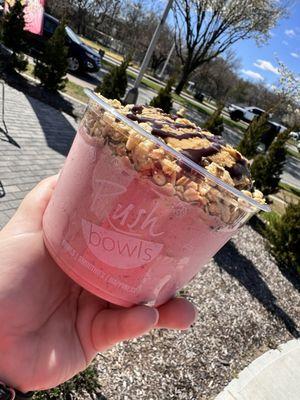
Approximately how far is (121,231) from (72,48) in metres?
16.0

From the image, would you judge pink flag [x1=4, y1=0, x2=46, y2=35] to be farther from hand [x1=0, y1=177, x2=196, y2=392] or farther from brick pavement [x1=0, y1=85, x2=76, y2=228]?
hand [x1=0, y1=177, x2=196, y2=392]

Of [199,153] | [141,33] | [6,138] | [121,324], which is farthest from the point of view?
[141,33]

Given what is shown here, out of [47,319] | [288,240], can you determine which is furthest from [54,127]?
[47,319]

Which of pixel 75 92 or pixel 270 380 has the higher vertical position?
pixel 270 380

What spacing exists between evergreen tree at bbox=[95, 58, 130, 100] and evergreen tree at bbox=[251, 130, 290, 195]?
15.8 feet

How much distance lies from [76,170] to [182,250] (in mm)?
474

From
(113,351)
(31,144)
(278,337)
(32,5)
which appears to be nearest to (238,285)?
(278,337)

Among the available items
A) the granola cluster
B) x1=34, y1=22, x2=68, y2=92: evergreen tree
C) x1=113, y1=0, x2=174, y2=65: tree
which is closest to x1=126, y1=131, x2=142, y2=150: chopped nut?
the granola cluster

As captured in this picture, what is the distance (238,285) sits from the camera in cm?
664

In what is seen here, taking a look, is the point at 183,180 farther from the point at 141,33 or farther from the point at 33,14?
the point at 141,33

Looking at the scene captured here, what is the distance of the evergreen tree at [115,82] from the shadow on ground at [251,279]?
6.59 meters

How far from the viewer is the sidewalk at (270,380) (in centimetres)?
442

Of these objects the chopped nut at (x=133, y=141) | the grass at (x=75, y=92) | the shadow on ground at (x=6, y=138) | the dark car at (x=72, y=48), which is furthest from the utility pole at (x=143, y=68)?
the chopped nut at (x=133, y=141)

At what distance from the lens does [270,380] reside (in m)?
4.81
